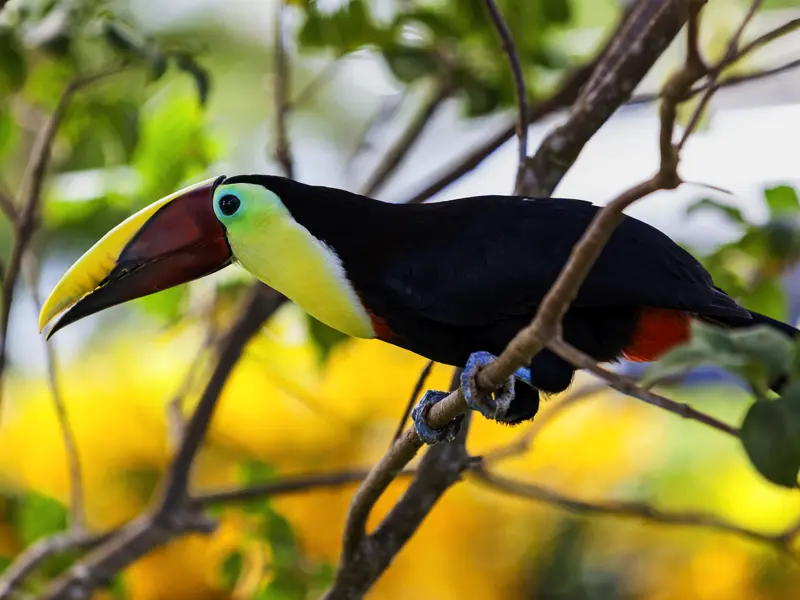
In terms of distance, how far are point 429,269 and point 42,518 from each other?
2.37 feet

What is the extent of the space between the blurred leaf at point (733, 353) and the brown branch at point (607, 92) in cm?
44

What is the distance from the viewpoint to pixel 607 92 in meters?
0.88

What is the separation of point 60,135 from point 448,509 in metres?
0.84

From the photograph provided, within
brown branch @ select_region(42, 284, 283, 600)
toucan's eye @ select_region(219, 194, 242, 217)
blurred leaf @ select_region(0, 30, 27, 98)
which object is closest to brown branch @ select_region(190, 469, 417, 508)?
brown branch @ select_region(42, 284, 283, 600)

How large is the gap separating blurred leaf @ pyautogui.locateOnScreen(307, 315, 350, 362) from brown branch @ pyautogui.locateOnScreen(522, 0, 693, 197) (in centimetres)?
33

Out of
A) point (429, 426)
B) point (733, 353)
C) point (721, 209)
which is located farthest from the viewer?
point (721, 209)

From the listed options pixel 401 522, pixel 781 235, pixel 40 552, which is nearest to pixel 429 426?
pixel 401 522

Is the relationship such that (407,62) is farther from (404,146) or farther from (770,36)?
(770,36)

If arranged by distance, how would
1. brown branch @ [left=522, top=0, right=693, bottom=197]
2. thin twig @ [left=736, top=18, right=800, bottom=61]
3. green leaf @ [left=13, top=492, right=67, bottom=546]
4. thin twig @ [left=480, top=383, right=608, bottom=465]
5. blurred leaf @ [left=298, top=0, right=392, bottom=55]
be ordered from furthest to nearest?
green leaf @ [left=13, top=492, right=67, bottom=546], blurred leaf @ [left=298, top=0, right=392, bottom=55], thin twig @ [left=480, top=383, right=608, bottom=465], brown branch @ [left=522, top=0, right=693, bottom=197], thin twig @ [left=736, top=18, right=800, bottom=61]

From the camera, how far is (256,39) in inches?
133

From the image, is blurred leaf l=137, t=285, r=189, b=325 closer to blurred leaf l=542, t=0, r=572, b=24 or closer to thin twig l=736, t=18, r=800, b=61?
blurred leaf l=542, t=0, r=572, b=24

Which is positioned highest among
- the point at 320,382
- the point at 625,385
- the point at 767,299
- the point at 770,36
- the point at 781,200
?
the point at 770,36

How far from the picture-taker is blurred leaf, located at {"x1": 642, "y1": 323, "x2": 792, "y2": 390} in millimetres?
427

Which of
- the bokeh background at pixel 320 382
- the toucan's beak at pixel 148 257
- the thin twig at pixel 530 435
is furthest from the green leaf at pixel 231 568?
the toucan's beak at pixel 148 257
